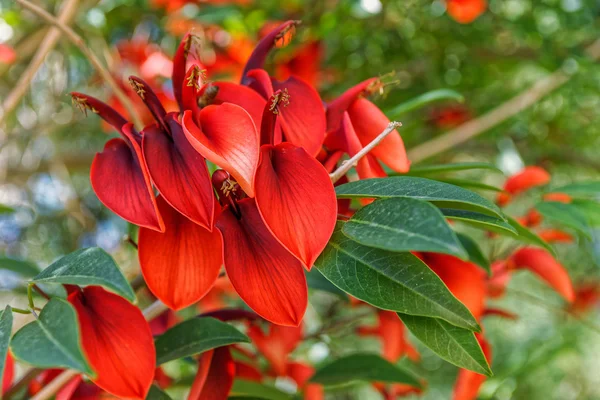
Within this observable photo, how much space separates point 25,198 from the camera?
4.38 feet

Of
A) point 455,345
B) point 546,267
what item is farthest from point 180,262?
point 546,267

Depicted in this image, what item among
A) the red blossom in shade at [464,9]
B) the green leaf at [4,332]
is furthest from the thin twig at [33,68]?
the red blossom in shade at [464,9]

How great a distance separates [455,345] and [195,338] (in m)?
0.15

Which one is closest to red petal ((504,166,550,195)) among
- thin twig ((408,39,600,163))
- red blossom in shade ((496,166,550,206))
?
red blossom in shade ((496,166,550,206))

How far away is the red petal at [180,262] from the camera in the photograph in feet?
1.05

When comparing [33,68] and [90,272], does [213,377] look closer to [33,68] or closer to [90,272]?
[90,272]

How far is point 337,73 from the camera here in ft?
3.59

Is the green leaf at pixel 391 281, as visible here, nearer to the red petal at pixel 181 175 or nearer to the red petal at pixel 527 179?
the red petal at pixel 181 175

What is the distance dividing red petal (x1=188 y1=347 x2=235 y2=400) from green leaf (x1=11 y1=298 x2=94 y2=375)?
0.44 feet

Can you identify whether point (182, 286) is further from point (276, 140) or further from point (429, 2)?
point (429, 2)

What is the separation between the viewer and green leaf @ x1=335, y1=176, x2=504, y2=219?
0.28m

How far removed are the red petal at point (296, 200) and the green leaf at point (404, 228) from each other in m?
0.01

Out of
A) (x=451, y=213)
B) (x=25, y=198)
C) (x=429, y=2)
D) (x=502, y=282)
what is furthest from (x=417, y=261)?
→ (x=25, y=198)

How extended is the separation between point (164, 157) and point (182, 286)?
7cm
